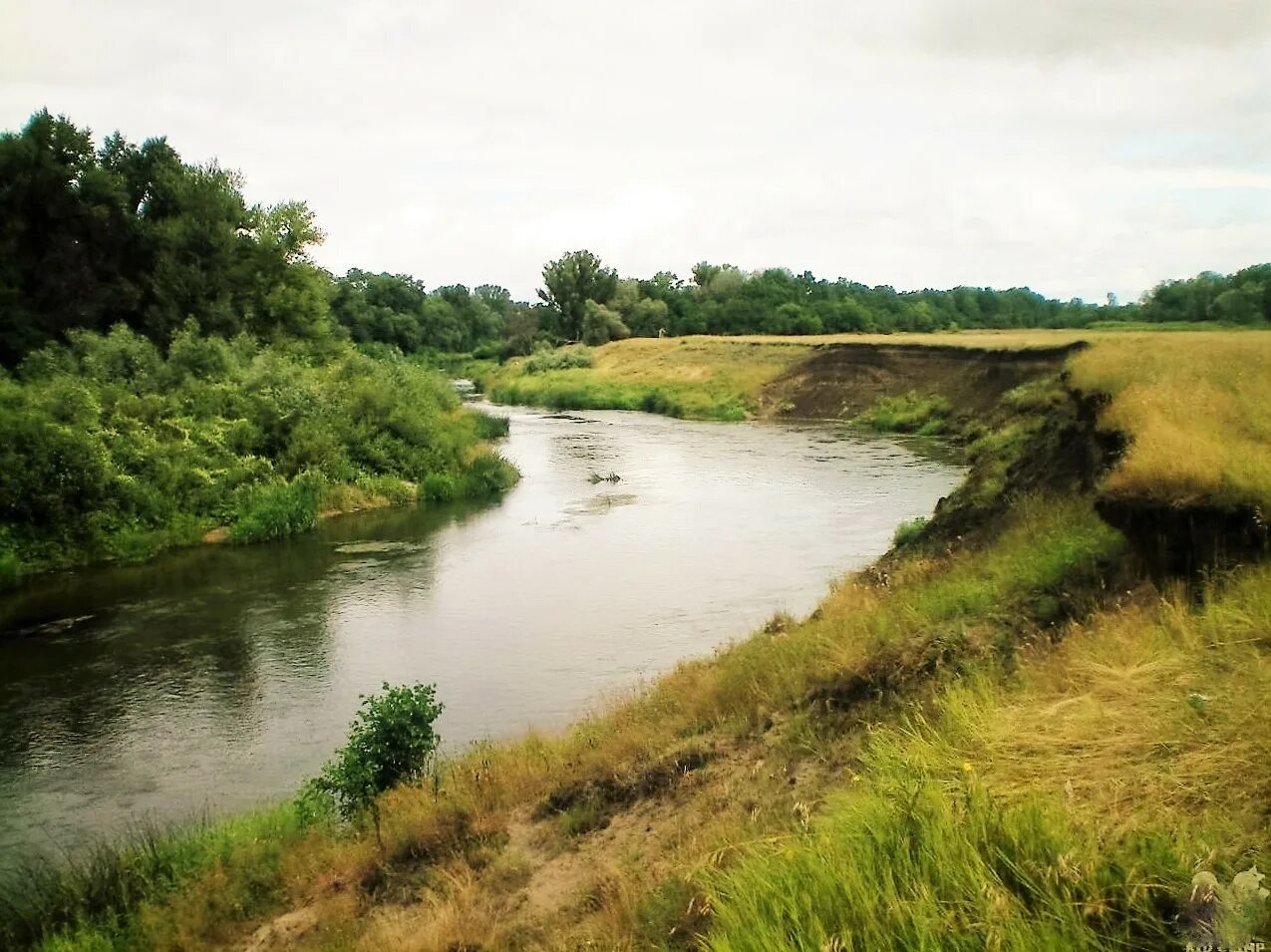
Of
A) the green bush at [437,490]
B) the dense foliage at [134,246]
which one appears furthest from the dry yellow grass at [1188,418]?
the dense foliage at [134,246]

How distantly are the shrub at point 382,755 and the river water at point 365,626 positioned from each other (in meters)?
1.65

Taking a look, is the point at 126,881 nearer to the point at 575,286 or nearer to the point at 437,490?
the point at 437,490

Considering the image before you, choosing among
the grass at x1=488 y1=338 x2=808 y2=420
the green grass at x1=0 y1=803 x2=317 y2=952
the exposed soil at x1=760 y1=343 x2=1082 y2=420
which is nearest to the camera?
the green grass at x1=0 y1=803 x2=317 y2=952

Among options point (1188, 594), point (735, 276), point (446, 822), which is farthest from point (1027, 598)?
point (735, 276)

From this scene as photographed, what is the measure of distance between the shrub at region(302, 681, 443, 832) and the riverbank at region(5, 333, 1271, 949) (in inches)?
17.3

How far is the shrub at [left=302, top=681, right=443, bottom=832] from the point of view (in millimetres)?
9758

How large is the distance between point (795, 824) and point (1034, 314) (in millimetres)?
124044

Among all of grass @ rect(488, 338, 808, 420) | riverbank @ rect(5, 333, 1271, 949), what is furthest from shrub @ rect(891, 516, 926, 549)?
grass @ rect(488, 338, 808, 420)

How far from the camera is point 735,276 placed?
408 ft

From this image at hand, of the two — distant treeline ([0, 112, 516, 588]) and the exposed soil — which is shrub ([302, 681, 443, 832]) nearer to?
distant treeline ([0, 112, 516, 588])

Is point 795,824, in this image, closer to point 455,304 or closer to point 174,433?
point 174,433

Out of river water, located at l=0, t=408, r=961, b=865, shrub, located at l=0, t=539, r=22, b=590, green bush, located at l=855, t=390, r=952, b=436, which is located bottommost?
river water, located at l=0, t=408, r=961, b=865

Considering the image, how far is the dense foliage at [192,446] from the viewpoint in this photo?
852 inches

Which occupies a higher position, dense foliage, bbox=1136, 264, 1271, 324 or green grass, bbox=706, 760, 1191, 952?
dense foliage, bbox=1136, 264, 1271, 324
